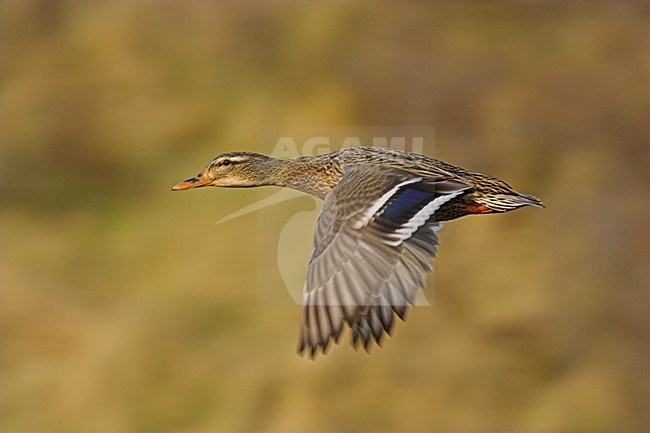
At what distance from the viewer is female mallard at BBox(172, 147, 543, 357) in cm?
259

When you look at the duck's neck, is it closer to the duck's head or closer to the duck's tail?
the duck's head

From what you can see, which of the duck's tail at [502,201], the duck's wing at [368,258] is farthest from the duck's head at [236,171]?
the duck's tail at [502,201]

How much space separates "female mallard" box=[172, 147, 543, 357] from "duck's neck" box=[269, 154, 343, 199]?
10 cm

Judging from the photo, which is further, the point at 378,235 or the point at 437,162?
the point at 437,162

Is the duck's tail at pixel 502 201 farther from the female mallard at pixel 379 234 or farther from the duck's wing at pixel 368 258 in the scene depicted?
the duck's wing at pixel 368 258

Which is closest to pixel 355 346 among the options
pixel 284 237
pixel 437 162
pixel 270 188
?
pixel 437 162

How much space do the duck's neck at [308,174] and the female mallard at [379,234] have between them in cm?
10

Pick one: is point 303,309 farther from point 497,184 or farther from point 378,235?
point 497,184

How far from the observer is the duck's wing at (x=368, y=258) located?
8.39ft

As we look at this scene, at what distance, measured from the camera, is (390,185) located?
2.87 meters

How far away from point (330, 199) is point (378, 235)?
0.29m

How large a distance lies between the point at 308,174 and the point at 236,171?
33 centimetres

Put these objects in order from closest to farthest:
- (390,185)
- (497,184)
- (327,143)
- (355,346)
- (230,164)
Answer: (355,346) < (390,185) < (497,184) < (230,164) < (327,143)

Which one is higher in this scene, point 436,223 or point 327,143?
point 327,143
